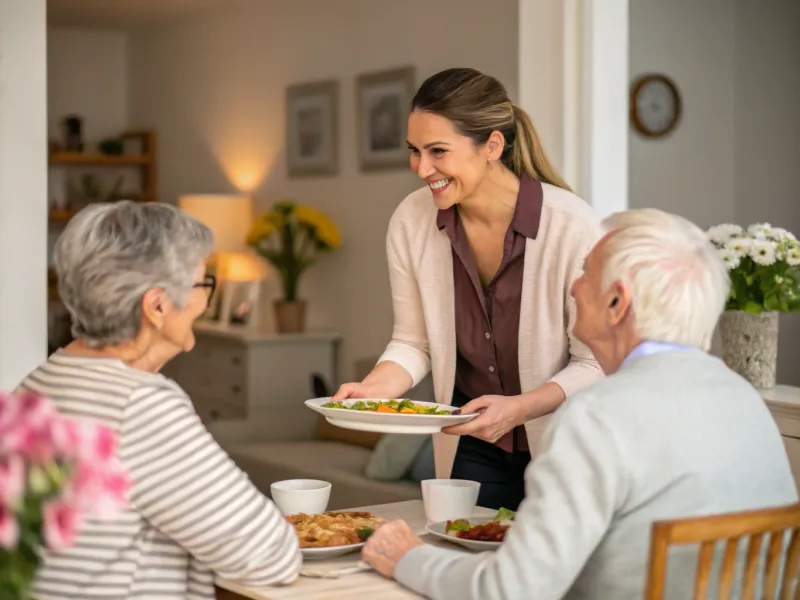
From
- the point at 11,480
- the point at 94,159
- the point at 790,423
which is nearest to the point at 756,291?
the point at 790,423

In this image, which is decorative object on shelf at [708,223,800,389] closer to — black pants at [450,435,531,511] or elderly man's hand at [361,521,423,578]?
black pants at [450,435,531,511]

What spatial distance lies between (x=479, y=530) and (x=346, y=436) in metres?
3.70

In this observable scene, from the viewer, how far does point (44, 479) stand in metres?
0.99

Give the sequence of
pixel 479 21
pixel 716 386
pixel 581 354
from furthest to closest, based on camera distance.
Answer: pixel 479 21 < pixel 581 354 < pixel 716 386

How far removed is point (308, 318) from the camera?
6844mm

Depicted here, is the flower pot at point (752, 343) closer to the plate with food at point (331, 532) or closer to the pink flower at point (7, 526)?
the plate with food at point (331, 532)

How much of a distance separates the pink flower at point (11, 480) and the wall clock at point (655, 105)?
4774 mm

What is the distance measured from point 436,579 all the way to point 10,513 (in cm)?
88

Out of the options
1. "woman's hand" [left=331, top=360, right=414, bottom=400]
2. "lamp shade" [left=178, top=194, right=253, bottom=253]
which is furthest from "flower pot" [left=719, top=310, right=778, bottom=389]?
"lamp shade" [left=178, top=194, right=253, bottom=253]

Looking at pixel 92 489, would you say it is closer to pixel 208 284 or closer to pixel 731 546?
pixel 208 284

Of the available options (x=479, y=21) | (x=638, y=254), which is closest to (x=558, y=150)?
(x=638, y=254)

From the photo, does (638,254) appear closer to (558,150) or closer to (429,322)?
(429,322)

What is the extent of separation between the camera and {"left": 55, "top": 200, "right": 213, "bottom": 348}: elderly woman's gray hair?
62.3 inches

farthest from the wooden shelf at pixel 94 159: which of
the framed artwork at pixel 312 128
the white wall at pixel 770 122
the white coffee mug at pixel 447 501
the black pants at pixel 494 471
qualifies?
the white coffee mug at pixel 447 501
